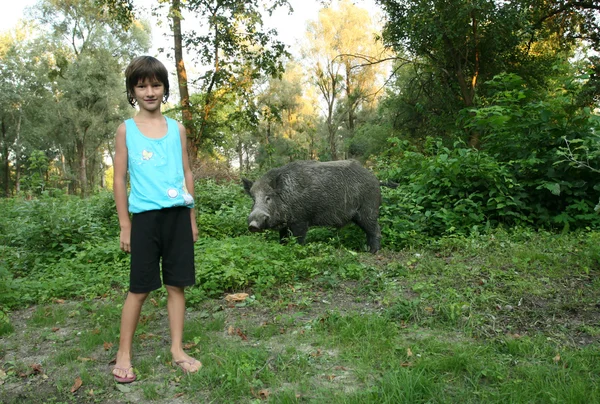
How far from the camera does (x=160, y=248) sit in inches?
122

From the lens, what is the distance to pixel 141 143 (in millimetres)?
3039

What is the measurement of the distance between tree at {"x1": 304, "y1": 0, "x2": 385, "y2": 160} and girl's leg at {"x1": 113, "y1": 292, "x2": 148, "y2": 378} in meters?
29.6

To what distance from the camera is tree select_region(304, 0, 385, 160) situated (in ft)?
110

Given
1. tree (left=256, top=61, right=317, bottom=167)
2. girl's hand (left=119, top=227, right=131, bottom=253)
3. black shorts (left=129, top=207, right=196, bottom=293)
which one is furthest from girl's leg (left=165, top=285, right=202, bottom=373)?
tree (left=256, top=61, right=317, bottom=167)

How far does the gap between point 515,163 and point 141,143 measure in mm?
7450

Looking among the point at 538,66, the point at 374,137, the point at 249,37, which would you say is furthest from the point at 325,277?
the point at 374,137

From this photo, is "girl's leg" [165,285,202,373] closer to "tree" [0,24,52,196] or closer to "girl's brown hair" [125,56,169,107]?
"girl's brown hair" [125,56,169,107]

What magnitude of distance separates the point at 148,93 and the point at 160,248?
42.7 inches

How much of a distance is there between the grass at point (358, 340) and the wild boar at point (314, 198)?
1411mm

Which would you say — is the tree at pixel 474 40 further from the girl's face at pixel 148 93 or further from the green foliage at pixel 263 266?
the girl's face at pixel 148 93

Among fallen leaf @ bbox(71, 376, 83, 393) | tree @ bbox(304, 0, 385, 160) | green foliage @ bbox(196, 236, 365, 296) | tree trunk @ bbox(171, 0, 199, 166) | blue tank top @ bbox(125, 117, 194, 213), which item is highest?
tree @ bbox(304, 0, 385, 160)

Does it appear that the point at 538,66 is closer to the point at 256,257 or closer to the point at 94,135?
the point at 256,257

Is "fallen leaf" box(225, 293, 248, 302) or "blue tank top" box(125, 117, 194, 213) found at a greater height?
"blue tank top" box(125, 117, 194, 213)

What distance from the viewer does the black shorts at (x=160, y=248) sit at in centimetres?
→ 300
